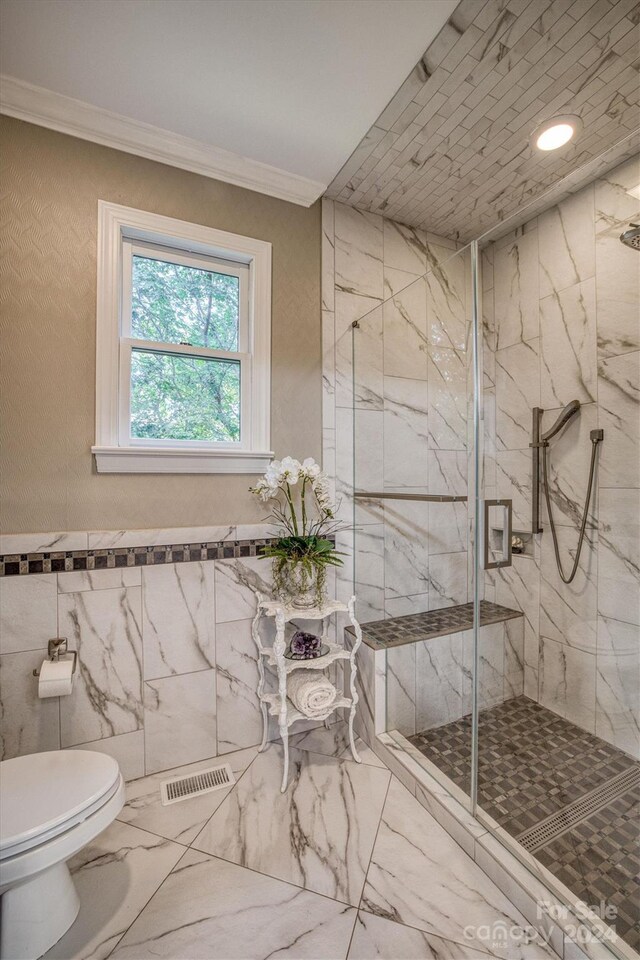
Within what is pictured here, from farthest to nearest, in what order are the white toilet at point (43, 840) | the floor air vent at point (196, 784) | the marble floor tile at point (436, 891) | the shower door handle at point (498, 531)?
the floor air vent at point (196, 784)
the shower door handle at point (498, 531)
the marble floor tile at point (436, 891)
the white toilet at point (43, 840)

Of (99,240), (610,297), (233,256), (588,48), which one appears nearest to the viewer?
(610,297)

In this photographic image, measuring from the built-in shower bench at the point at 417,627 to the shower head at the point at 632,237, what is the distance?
1.25m

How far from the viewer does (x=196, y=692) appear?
185 centimetres

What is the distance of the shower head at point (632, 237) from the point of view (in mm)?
1190

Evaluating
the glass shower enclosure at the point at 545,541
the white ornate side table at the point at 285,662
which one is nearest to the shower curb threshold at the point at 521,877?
the glass shower enclosure at the point at 545,541

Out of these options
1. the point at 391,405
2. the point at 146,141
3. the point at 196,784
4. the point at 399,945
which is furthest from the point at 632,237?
the point at 196,784

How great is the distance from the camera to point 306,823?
1.53m

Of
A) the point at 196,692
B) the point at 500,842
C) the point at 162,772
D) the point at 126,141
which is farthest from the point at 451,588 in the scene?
the point at 126,141

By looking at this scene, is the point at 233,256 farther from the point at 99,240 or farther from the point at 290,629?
the point at 290,629

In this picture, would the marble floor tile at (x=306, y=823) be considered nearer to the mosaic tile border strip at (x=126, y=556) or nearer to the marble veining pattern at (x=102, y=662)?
the marble veining pattern at (x=102, y=662)

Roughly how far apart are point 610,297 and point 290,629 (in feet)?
5.92

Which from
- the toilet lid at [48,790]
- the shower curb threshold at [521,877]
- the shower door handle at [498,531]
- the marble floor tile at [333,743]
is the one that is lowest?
the marble floor tile at [333,743]

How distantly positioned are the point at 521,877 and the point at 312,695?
0.84m

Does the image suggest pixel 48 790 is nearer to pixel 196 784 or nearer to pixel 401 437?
pixel 196 784
